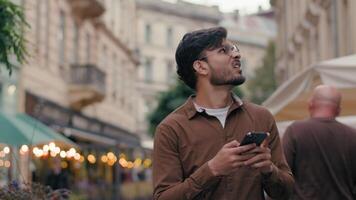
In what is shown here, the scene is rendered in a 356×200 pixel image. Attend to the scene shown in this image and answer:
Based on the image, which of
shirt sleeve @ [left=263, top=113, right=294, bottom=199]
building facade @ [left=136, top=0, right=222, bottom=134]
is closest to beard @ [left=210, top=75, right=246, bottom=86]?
shirt sleeve @ [left=263, top=113, right=294, bottom=199]

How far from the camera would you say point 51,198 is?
259 inches

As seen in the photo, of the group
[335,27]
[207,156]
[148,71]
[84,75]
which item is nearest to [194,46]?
[207,156]

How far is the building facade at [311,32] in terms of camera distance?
62.1 feet

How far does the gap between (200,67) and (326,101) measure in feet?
7.85

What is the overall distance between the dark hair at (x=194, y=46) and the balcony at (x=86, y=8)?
24.4 meters

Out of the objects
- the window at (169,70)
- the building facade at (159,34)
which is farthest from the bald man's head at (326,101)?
the window at (169,70)

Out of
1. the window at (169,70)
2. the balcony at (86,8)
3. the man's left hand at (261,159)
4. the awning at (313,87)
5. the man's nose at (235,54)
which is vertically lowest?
the window at (169,70)

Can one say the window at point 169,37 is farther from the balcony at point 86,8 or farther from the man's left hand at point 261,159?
the man's left hand at point 261,159

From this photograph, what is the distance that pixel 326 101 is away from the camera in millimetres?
5746

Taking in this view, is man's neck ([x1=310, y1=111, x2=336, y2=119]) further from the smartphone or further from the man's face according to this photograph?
the smartphone

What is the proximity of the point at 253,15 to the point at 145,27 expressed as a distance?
91.7 feet

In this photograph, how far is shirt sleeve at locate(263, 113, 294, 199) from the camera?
3.36 m

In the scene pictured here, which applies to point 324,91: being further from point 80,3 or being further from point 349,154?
point 80,3

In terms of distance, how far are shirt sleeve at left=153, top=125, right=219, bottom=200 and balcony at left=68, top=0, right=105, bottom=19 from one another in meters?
24.6
